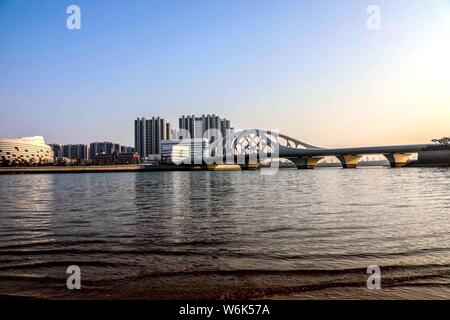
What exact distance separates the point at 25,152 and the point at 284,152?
375ft

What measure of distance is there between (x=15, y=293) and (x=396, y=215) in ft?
47.5

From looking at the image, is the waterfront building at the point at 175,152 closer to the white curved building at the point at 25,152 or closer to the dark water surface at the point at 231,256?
the white curved building at the point at 25,152

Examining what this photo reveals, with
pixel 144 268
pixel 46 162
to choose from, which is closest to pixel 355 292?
pixel 144 268

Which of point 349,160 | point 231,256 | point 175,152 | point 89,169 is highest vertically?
point 175,152

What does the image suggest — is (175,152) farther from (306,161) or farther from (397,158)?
(397,158)

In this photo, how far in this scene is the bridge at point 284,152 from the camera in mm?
121287

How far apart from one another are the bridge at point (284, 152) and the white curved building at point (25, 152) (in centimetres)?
7620

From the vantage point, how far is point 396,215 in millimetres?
16469

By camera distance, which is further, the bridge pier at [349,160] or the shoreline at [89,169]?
the shoreline at [89,169]

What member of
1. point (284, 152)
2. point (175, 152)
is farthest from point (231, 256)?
point (175, 152)

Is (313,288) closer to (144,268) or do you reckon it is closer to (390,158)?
(144,268)

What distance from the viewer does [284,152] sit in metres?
136

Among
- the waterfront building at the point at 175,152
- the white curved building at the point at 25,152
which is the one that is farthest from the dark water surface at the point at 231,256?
the waterfront building at the point at 175,152

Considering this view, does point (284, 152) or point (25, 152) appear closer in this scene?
point (284, 152)
